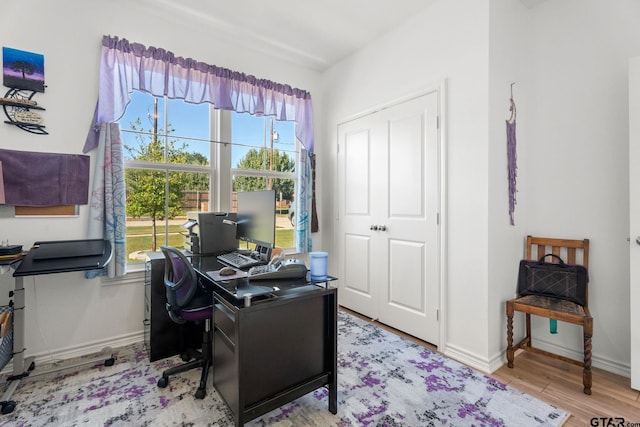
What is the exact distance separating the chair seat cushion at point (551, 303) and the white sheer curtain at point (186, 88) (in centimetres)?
216

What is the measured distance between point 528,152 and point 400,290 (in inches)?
64.4

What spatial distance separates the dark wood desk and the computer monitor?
418mm

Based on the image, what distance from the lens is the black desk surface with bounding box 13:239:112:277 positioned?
187cm

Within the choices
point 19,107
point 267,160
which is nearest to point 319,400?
point 267,160

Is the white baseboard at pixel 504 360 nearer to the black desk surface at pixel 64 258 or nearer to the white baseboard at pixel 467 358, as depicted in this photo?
the white baseboard at pixel 467 358

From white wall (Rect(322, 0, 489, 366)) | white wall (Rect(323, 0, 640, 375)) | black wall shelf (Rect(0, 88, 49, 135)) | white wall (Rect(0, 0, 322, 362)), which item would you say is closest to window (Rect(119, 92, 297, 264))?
white wall (Rect(0, 0, 322, 362))

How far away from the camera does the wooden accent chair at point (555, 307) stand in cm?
192

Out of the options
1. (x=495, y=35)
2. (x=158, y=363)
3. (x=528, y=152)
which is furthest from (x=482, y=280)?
(x=158, y=363)

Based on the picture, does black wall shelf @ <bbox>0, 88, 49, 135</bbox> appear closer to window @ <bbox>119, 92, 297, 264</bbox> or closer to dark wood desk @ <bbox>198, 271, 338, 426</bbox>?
window @ <bbox>119, 92, 297, 264</bbox>

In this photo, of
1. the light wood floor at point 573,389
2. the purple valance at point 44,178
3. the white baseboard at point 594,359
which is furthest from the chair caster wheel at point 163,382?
the white baseboard at point 594,359

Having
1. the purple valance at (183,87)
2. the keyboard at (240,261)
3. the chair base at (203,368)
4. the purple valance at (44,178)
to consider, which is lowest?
the chair base at (203,368)

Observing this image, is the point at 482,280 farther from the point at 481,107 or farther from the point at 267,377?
the point at 267,377

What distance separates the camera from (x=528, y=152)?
2559 millimetres

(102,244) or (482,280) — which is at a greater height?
(102,244)
